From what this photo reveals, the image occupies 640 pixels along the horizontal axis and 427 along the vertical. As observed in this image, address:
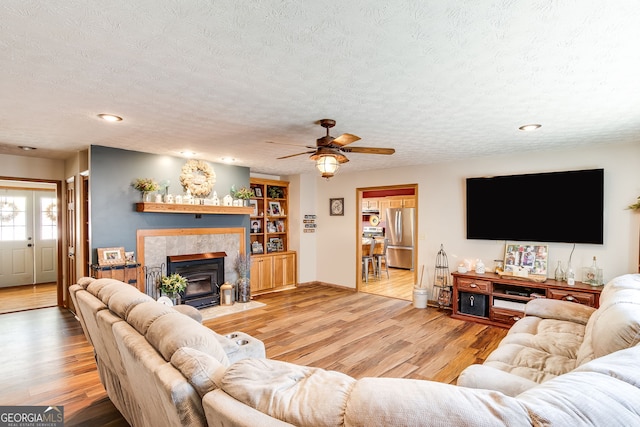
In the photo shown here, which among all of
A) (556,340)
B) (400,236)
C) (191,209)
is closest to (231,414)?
(556,340)

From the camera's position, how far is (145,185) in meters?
4.47

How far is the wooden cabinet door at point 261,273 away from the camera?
620cm

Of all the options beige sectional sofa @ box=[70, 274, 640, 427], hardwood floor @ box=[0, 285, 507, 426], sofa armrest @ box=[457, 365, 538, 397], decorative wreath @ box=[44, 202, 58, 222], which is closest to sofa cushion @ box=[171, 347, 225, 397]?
beige sectional sofa @ box=[70, 274, 640, 427]

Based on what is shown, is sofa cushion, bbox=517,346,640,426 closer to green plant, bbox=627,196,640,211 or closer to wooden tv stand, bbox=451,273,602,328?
wooden tv stand, bbox=451,273,602,328

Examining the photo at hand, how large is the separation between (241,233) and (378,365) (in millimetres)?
3496

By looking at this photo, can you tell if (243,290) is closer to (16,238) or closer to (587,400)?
(587,400)

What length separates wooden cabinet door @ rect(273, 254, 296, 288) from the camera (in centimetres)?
660

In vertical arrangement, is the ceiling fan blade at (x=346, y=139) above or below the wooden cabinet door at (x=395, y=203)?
above

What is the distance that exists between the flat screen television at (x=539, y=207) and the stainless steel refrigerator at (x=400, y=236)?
12.9 ft

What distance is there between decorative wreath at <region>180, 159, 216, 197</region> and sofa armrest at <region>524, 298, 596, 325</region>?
Result: 182 inches

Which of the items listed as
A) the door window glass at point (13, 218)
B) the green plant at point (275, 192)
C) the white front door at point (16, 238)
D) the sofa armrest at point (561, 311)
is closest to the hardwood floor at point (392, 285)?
the green plant at point (275, 192)

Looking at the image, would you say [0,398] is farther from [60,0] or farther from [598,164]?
[598,164]

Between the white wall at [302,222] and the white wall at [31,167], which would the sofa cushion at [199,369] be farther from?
the white wall at [302,222]
